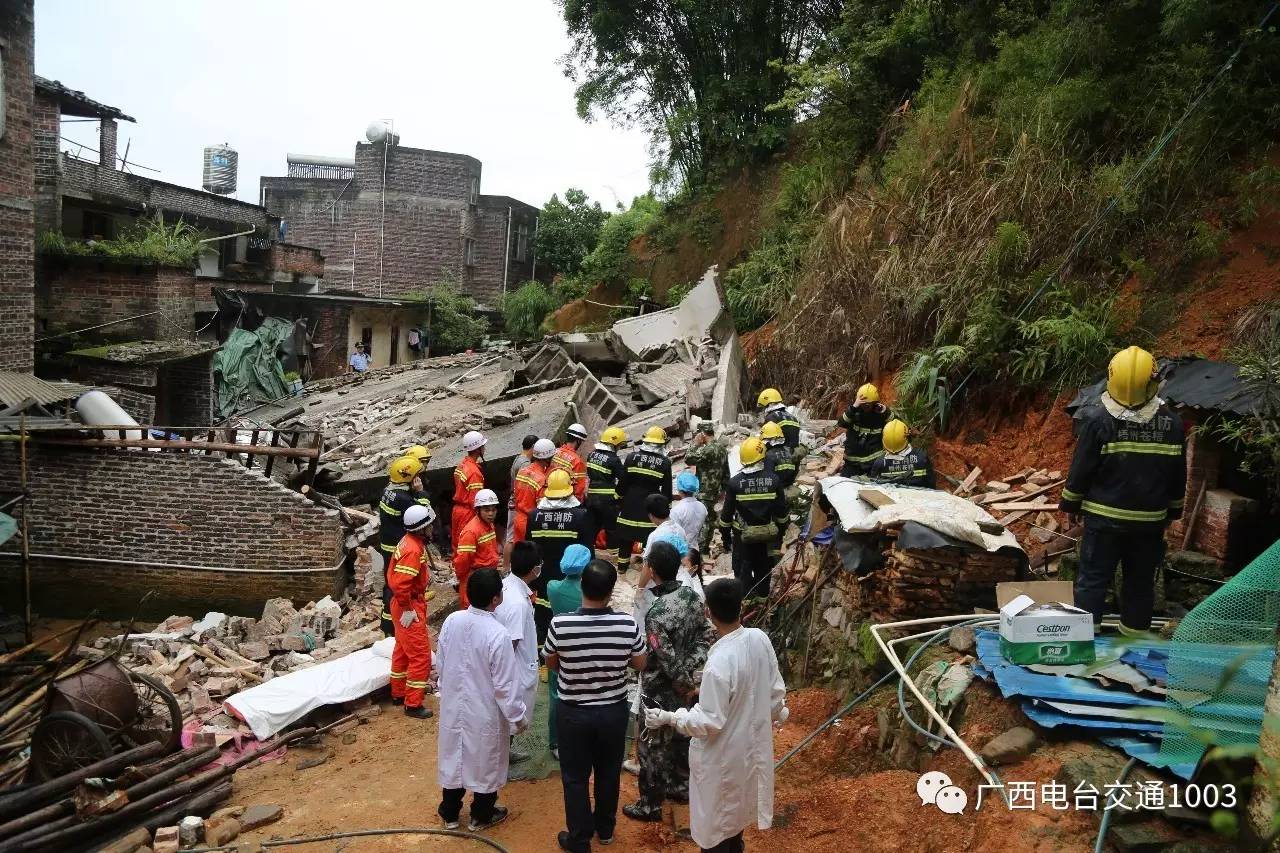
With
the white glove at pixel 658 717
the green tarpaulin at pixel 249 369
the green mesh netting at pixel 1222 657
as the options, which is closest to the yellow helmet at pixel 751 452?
the white glove at pixel 658 717

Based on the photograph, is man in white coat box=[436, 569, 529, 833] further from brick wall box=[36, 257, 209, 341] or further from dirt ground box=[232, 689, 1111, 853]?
brick wall box=[36, 257, 209, 341]

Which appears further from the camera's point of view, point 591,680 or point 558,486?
point 558,486

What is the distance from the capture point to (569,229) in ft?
97.6

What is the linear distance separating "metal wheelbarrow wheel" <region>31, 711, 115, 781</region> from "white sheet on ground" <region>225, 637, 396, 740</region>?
0.92m

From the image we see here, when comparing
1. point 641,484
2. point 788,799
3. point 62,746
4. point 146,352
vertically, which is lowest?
point 62,746

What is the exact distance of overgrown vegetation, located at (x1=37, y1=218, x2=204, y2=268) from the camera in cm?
1606

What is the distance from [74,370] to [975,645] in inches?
619

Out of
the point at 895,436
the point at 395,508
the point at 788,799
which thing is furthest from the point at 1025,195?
the point at 788,799

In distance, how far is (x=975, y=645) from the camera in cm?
516

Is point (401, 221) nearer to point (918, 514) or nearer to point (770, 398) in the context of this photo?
point (770, 398)

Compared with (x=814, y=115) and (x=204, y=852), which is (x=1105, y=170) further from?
(x=204, y=852)

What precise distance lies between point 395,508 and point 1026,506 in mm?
5519

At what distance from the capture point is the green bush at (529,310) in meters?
25.2

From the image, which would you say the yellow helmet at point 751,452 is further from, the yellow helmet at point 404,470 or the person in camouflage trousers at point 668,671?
the yellow helmet at point 404,470
